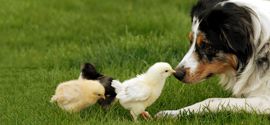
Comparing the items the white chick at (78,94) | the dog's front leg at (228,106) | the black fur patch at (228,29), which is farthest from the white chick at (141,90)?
the black fur patch at (228,29)

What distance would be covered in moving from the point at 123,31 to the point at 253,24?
5.07 m

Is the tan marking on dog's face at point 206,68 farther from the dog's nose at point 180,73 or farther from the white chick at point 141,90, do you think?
the white chick at point 141,90

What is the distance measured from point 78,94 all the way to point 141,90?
57cm

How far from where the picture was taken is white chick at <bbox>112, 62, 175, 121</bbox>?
6031 mm

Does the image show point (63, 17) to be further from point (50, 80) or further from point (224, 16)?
point (224, 16)

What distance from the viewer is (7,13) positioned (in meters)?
11.9

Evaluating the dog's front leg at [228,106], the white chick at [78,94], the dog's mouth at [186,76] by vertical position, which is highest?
the dog's mouth at [186,76]

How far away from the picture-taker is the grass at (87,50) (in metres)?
6.49

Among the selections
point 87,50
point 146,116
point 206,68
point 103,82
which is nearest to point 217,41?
point 206,68

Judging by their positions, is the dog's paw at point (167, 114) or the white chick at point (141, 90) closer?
the white chick at point (141, 90)

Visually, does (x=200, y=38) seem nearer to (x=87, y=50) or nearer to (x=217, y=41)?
(x=217, y=41)

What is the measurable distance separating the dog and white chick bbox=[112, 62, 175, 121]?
0.90 feet

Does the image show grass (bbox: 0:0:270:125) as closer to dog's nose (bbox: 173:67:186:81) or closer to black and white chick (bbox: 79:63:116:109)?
black and white chick (bbox: 79:63:116:109)

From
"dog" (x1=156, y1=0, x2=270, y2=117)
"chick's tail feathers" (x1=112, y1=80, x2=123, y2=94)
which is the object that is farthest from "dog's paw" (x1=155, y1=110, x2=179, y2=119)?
"chick's tail feathers" (x1=112, y1=80, x2=123, y2=94)
